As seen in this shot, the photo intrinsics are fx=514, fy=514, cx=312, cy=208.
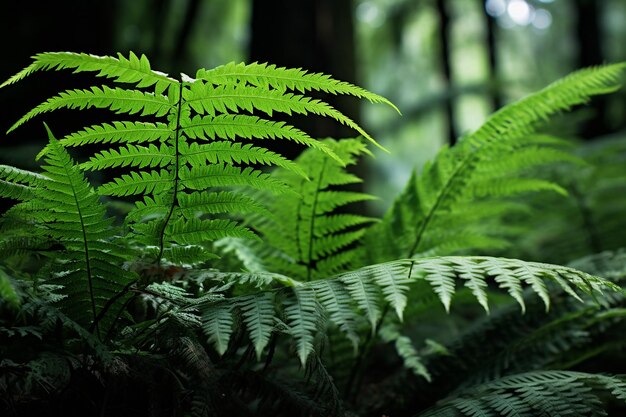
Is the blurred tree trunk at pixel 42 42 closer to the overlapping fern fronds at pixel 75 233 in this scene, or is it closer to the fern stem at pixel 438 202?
the overlapping fern fronds at pixel 75 233

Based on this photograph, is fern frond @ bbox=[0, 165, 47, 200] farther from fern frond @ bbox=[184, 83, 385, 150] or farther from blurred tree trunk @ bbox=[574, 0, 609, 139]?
blurred tree trunk @ bbox=[574, 0, 609, 139]

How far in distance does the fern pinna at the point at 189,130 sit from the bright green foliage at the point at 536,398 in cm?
58

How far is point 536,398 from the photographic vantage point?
1.01 m

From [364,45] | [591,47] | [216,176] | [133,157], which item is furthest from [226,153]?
[364,45]

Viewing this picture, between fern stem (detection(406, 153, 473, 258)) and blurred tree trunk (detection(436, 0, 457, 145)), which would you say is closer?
fern stem (detection(406, 153, 473, 258))

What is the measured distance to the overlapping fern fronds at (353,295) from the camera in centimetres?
86

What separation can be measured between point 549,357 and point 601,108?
3.96m

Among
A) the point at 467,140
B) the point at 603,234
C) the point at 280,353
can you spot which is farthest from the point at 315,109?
the point at 603,234

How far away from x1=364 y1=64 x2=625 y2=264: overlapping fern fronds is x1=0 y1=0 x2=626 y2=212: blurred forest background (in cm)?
20

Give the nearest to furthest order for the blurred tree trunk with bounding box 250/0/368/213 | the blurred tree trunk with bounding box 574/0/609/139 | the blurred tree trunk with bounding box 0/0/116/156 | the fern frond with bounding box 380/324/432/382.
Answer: the fern frond with bounding box 380/324/432/382 → the blurred tree trunk with bounding box 250/0/368/213 → the blurred tree trunk with bounding box 0/0/116/156 → the blurred tree trunk with bounding box 574/0/609/139

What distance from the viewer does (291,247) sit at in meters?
1.42

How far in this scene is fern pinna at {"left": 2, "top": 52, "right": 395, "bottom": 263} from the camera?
0.90m

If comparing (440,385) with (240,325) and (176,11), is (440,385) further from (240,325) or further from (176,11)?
(176,11)

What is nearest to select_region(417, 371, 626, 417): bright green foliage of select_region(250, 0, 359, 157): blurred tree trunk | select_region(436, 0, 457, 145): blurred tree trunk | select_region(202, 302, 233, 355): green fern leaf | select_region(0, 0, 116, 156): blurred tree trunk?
select_region(202, 302, 233, 355): green fern leaf
